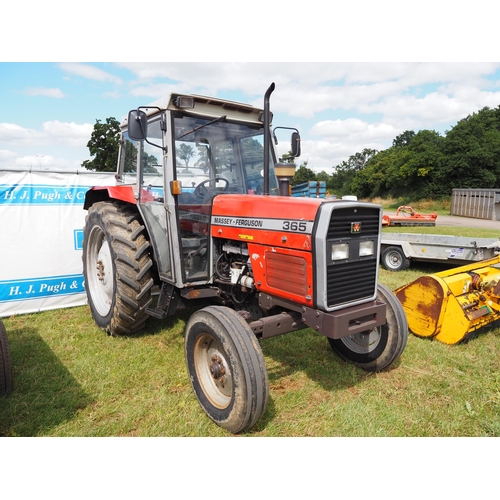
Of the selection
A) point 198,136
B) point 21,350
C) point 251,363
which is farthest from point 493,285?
point 21,350

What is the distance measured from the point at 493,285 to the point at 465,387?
1.55m

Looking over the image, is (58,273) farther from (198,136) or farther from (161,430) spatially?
(161,430)

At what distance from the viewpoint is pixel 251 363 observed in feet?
8.95

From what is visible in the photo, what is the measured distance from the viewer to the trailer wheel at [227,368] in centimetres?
272

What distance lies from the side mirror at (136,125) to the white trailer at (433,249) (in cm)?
548

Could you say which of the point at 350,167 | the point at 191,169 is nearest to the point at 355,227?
the point at 191,169

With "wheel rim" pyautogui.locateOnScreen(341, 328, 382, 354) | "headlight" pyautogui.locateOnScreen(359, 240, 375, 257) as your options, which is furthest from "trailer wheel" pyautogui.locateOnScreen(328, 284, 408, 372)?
"headlight" pyautogui.locateOnScreen(359, 240, 375, 257)

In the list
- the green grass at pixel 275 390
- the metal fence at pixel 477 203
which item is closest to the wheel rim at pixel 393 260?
the green grass at pixel 275 390

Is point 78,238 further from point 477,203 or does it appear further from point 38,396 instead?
point 477,203

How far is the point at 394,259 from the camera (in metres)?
7.70

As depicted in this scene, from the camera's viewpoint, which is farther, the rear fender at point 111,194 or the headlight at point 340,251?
the rear fender at point 111,194

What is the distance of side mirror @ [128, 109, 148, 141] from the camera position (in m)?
3.36

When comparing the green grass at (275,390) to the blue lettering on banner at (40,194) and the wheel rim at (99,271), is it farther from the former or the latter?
the blue lettering on banner at (40,194)

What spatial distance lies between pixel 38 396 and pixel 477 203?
89.5ft
